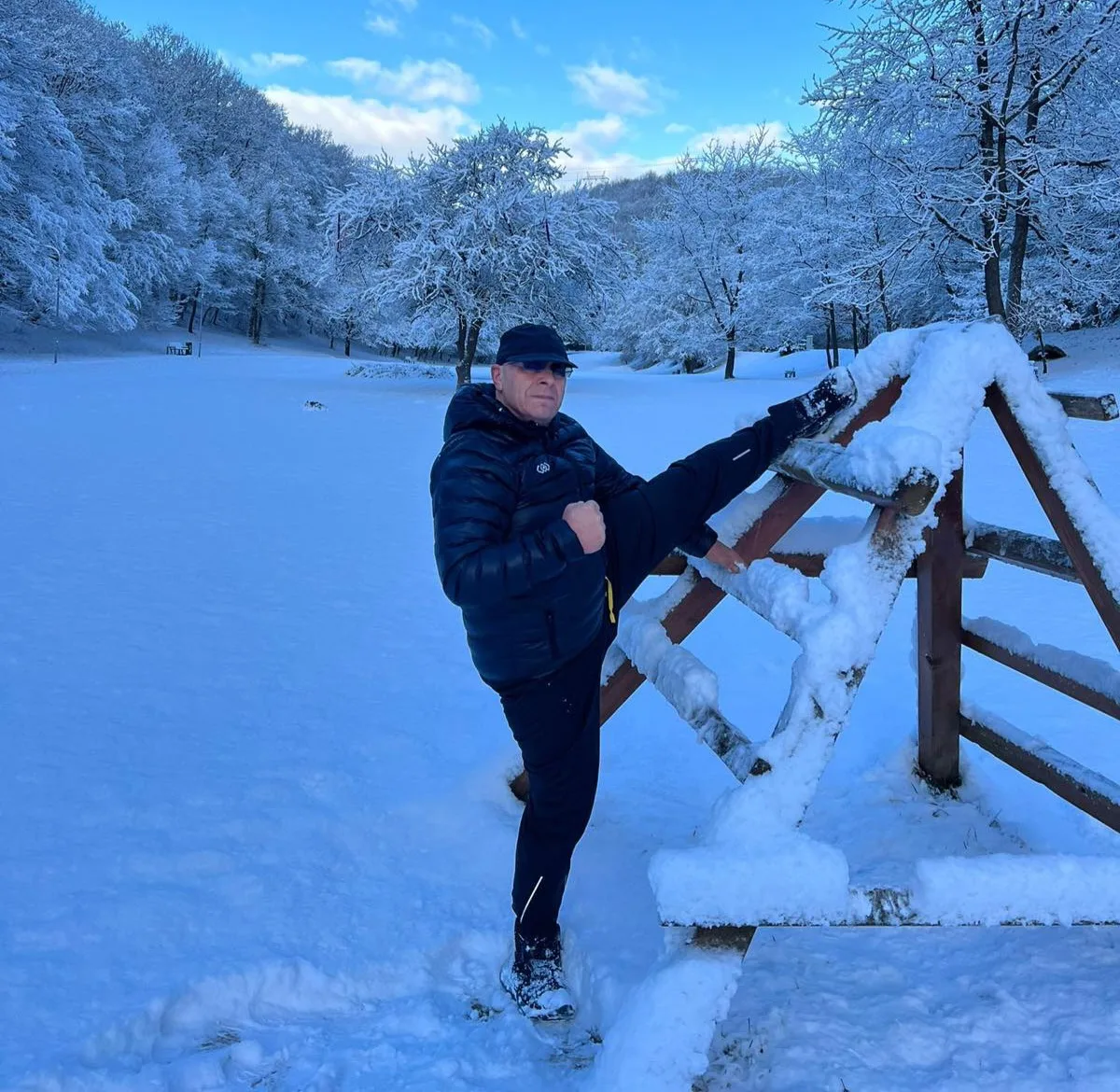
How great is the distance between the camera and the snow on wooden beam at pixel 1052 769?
262 centimetres

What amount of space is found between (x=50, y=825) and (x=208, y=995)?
1161mm

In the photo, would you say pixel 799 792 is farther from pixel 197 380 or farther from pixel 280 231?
pixel 280 231

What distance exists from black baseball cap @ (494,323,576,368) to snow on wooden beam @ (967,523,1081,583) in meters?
1.71

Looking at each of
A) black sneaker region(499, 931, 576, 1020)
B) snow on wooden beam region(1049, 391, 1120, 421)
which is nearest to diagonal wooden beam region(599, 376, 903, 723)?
snow on wooden beam region(1049, 391, 1120, 421)

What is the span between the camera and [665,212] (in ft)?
114

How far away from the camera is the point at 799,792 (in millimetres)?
1911

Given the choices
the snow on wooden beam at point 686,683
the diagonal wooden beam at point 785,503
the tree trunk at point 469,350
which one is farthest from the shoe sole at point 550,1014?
the tree trunk at point 469,350

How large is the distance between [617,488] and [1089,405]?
4.48 ft

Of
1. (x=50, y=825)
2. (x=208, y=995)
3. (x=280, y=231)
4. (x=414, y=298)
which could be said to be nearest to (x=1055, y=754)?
(x=208, y=995)

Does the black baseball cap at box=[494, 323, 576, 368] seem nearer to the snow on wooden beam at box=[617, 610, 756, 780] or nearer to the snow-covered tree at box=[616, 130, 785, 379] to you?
the snow on wooden beam at box=[617, 610, 756, 780]

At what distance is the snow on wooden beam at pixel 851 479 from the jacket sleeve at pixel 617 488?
317 mm

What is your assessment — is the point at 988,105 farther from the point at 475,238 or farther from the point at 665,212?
the point at 665,212

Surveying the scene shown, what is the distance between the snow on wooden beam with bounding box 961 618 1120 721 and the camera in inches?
104

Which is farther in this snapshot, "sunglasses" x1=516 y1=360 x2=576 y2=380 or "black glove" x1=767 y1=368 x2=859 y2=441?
"black glove" x1=767 y1=368 x2=859 y2=441
